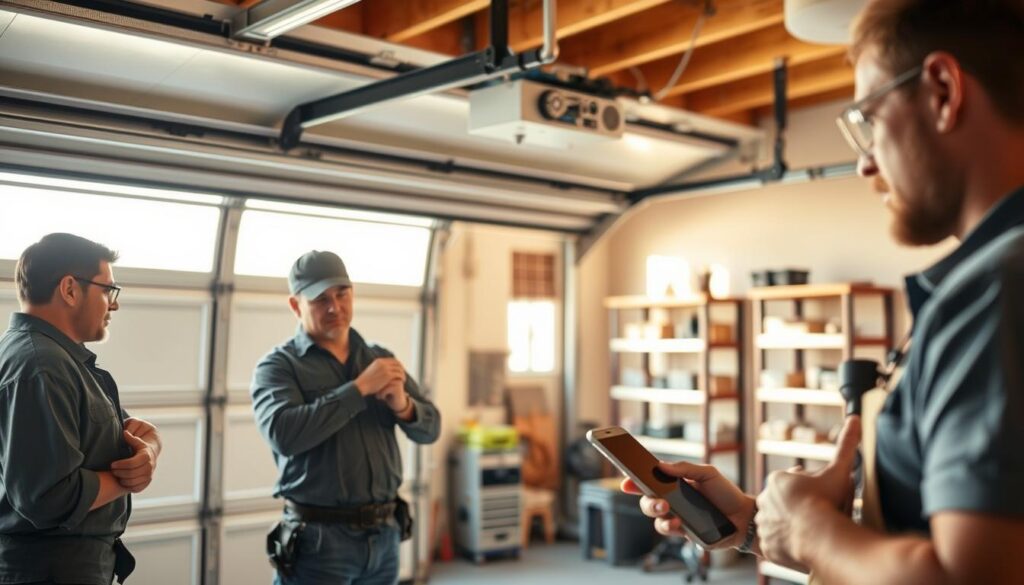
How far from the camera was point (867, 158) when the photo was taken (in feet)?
4.03

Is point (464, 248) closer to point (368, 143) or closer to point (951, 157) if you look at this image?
point (368, 143)

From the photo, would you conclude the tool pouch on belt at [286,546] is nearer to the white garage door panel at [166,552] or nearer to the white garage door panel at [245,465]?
the white garage door panel at [166,552]

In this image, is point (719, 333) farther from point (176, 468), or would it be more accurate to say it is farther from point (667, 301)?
point (176, 468)

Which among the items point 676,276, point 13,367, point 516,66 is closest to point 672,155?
point 676,276

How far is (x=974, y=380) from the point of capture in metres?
0.93

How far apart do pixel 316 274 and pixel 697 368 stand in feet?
15.6

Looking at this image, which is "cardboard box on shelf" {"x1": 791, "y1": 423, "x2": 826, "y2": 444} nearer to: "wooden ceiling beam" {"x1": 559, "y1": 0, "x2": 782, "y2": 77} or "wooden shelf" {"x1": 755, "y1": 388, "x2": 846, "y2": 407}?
"wooden shelf" {"x1": 755, "y1": 388, "x2": 846, "y2": 407}

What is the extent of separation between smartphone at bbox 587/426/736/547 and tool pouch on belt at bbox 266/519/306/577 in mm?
2046

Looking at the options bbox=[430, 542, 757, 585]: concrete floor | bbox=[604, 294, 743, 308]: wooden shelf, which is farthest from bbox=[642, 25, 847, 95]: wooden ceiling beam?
bbox=[430, 542, 757, 585]: concrete floor

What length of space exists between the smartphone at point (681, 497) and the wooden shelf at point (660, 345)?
5477 mm

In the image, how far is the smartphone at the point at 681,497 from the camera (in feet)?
5.43

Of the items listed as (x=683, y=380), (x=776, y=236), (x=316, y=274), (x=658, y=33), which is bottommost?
(x=683, y=380)

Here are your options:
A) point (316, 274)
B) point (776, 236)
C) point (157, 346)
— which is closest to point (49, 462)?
point (316, 274)

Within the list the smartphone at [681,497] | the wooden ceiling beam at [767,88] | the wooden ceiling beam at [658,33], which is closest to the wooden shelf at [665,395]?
the wooden ceiling beam at [767,88]
